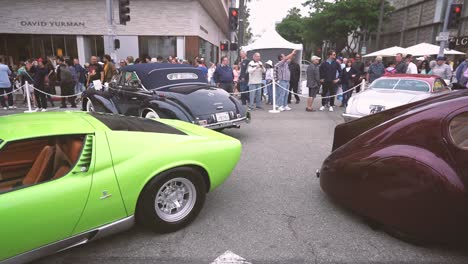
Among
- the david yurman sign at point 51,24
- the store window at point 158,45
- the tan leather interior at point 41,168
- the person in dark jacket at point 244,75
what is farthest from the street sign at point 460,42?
the tan leather interior at point 41,168

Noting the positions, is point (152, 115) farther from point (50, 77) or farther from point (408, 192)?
point (50, 77)

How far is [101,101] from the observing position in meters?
7.08

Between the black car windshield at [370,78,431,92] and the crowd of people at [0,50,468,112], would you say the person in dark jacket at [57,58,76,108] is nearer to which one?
the crowd of people at [0,50,468,112]

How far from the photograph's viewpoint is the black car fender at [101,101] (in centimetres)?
682

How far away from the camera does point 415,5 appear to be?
33312 mm

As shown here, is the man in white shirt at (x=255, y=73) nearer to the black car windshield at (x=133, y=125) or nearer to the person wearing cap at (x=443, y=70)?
the person wearing cap at (x=443, y=70)

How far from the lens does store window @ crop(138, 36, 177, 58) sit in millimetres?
20625

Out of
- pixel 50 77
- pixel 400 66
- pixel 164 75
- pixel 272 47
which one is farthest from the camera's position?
pixel 272 47

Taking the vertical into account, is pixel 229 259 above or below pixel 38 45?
below

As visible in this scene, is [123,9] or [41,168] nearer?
[41,168]

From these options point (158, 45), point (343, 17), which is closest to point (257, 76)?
point (158, 45)

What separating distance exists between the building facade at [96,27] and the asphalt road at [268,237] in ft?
57.6

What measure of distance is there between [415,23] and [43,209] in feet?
127

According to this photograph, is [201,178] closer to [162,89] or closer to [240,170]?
[240,170]
